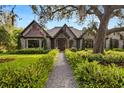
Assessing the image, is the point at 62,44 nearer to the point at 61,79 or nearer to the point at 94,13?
the point at 94,13

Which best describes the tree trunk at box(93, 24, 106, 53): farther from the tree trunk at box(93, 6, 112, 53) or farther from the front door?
the front door

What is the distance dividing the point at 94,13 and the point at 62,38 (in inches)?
130

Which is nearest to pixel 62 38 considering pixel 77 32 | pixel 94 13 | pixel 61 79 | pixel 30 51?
pixel 77 32

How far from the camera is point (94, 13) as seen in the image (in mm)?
16531

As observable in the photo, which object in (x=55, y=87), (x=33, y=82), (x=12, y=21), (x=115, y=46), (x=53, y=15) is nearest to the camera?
(x=33, y=82)

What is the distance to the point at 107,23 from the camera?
52.7 ft

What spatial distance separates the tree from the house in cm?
123

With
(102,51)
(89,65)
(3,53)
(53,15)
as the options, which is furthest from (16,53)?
(89,65)

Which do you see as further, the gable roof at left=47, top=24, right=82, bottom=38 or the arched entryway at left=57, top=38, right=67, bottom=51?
the gable roof at left=47, top=24, right=82, bottom=38

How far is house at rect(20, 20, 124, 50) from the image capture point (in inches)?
703

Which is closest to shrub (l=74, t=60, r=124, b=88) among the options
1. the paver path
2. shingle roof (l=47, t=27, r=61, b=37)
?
the paver path
